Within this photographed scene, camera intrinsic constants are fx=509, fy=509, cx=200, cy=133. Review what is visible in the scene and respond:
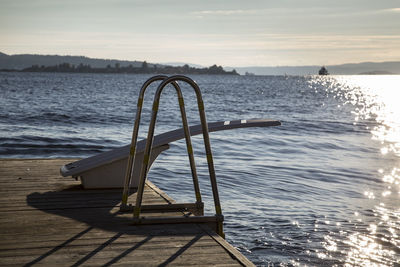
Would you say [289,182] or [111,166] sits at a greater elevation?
[111,166]

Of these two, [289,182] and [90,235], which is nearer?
[90,235]

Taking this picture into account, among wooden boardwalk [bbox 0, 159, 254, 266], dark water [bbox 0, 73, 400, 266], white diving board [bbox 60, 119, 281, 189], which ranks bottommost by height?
dark water [bbox 0, 73, 400, 266]

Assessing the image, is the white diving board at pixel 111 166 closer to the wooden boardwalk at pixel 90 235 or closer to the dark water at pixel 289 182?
the wooden boardwalk at pixel 90 235

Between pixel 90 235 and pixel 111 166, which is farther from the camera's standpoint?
pixel 111 166

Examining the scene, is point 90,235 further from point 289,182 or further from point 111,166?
point 289,182

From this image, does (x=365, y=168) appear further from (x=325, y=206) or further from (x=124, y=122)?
(x=124, y=122)

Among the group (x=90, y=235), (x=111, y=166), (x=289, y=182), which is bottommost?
(x=289, y=182)

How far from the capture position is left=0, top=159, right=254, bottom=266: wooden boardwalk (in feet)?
13.0

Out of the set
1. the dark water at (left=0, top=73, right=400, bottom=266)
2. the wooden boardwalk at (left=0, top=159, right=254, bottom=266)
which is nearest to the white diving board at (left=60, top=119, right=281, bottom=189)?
the wooden boardwalk at (left=0, top=159, right=254, bottom=266)

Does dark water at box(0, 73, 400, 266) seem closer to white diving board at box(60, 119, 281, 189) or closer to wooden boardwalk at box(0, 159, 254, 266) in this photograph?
white diving board at box(60, 119, 281, 189)

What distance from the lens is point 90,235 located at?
4605 mm

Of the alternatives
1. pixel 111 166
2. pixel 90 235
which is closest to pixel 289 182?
pixel 111 166

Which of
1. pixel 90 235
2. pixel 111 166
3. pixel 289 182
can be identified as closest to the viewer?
pixel 90 235

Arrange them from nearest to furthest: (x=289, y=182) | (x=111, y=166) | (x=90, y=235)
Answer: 1. (x=90, y=235)
2. (x=111, y=166)
3. (x=289, y=182)
